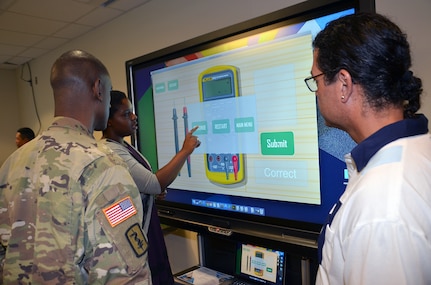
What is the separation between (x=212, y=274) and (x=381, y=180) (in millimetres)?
1433

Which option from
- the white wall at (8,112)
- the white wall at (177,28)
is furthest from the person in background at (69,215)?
the white wall at (8,112)

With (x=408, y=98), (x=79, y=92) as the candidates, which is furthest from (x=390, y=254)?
(x=79, y=92)

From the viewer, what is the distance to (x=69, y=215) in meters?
0.98

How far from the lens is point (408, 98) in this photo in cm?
80

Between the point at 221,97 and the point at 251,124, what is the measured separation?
0.24 m

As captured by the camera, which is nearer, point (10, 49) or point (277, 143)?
point (277, 143)

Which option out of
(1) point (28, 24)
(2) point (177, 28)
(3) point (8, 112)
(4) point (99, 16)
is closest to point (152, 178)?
(2) point (177, 28)

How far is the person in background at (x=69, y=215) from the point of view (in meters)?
0.98

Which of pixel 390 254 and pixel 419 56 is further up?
pixel 419 56

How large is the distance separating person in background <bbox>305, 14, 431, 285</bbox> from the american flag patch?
60cm

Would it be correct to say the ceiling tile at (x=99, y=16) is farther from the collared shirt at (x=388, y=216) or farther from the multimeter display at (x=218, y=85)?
the collared shirt at (x=388, y=216)

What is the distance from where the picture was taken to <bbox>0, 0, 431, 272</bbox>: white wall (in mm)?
1302

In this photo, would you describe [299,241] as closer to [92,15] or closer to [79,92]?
[79,92]

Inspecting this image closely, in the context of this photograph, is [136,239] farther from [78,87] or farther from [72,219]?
[78,87]
